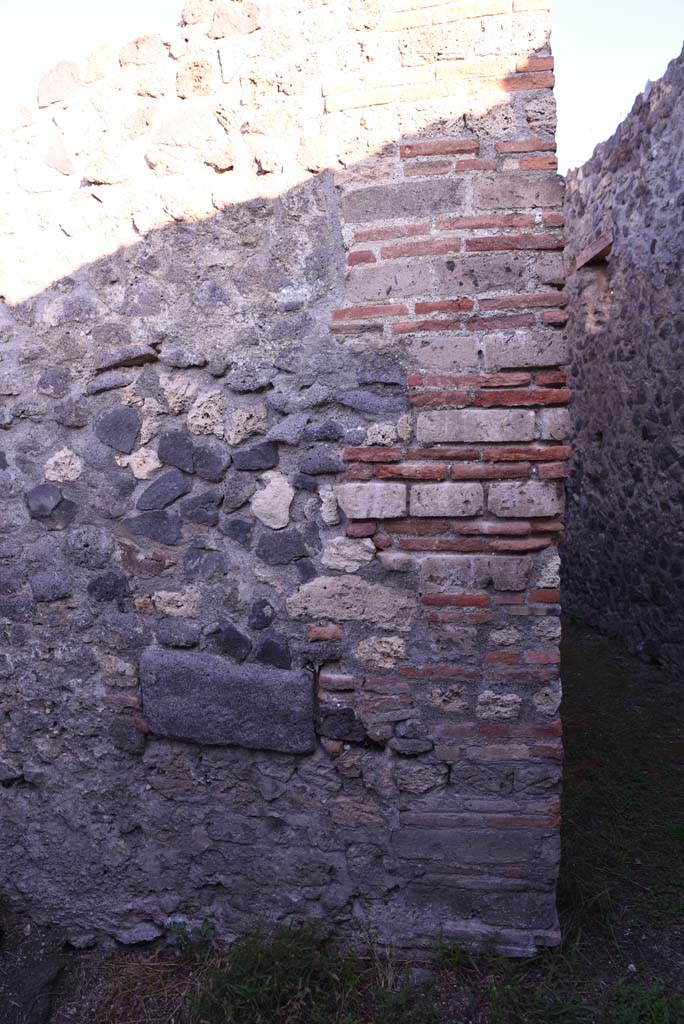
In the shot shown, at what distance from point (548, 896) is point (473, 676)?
2.51ft

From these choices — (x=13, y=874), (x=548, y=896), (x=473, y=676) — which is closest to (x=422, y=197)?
(x=473, y=676)

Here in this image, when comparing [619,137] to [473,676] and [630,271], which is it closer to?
[630,271]

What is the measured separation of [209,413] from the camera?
2416mm

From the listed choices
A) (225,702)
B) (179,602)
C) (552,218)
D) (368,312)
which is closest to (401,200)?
(368,312)

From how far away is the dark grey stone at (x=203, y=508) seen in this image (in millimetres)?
2441

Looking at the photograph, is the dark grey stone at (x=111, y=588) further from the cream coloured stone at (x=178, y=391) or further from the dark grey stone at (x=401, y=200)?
the dark grey stone at (x=401, y=200)

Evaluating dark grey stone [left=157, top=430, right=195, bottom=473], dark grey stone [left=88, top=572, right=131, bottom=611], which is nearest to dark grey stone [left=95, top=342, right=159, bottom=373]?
dark grey stone [left=157, top=430, right=195, bottom=473]

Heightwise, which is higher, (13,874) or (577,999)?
(13,874)

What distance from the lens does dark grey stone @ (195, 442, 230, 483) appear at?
2422 millimetres

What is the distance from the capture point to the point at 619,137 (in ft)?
18.5

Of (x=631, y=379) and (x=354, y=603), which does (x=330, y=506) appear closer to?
(x=354, y=603)

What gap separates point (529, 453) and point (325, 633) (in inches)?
33.6

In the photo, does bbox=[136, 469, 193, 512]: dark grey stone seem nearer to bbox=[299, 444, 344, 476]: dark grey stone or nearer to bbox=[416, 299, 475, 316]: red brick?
bbox=[299, 444, 344, 476]: dark grey stone

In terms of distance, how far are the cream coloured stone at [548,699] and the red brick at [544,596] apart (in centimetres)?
26
